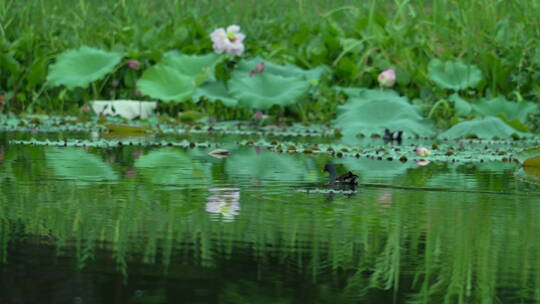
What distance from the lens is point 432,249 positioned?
2.51 metres

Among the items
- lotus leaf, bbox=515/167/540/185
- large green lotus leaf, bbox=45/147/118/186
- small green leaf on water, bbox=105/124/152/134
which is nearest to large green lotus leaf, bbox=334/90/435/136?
small green leaf on water, bbox=105/124/152/134

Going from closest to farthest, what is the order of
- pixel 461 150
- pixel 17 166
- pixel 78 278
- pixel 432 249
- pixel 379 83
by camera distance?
pixel 78 278
pixel 432 249
pixel 17 166
pixel 461 150
pixel 379 83

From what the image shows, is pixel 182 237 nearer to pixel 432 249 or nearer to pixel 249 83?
pixel 432 249

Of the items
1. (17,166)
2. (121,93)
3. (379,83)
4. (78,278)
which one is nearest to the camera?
(78,278)

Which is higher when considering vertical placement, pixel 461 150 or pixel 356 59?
pixel 356 59

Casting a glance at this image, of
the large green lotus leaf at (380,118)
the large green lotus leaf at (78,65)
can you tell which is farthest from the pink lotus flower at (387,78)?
the large green lotus leaf at (78,65)

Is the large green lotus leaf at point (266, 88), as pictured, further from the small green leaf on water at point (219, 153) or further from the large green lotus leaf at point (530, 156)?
the large green lotus leaf at point (530, 156)

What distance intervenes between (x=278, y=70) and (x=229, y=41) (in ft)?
1.80

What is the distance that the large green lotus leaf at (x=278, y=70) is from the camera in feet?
28.2

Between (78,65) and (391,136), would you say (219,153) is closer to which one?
(391,136)

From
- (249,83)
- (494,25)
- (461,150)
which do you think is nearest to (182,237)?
(461,150)

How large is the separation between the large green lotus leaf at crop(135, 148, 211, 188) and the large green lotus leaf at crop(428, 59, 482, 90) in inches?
134

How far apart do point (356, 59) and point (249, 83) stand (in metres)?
1.27

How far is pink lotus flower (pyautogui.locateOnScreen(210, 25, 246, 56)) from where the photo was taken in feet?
29.2
